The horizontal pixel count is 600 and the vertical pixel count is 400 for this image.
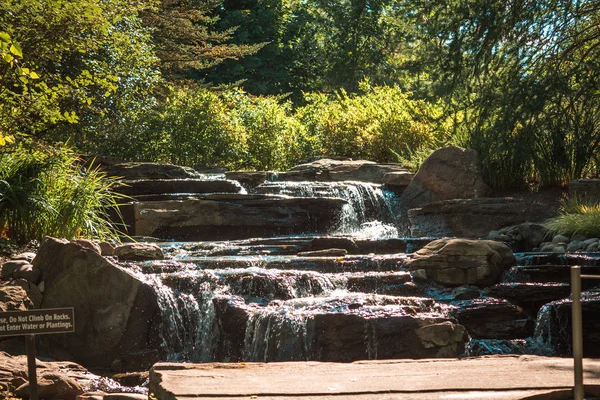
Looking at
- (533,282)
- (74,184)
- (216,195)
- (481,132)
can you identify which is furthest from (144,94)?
(533,282)

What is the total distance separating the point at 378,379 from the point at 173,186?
339 inches

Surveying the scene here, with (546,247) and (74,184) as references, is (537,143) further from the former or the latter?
(74,184)

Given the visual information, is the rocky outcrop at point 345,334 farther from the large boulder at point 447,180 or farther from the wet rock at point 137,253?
the large boulder at point 447,180

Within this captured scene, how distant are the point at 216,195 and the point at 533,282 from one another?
5.37 meters

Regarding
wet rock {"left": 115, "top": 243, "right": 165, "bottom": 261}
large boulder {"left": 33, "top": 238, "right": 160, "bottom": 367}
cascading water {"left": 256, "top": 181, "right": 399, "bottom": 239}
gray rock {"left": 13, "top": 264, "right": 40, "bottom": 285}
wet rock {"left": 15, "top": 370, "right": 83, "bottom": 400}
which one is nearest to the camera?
wet rock {"left": 15, "top": 370, "right": 83, "bottom": 400}

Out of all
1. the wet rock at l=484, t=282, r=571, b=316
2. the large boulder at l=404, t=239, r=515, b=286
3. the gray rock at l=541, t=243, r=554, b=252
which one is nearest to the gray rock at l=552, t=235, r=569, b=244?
the gray rock at l=541, t=243, r=554, b=252

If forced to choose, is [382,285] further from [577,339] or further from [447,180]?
[447,180]

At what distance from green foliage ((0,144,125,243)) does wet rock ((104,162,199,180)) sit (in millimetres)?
3286

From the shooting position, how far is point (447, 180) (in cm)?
1297

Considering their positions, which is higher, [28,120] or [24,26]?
[24,26]

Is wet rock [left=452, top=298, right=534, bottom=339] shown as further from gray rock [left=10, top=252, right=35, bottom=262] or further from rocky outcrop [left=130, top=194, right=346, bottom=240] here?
rocky outcrop [left=130, top=194, right=346, bottom=240]

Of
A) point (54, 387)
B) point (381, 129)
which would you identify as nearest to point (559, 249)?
point (54, 387)

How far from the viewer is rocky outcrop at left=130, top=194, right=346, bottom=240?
11836 millimetres

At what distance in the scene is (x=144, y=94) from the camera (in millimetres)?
14406
